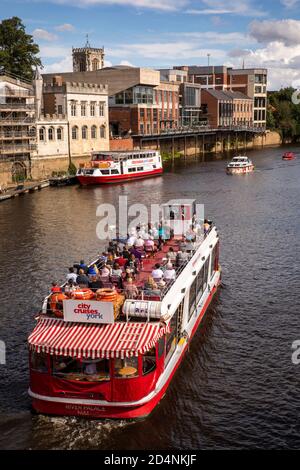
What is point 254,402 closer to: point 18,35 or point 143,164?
point 143,164

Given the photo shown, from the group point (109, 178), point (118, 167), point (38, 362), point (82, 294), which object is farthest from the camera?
point (118, 167)

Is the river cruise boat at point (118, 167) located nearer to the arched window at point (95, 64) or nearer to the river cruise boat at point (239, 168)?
the river cruise boat at point (239, 168)

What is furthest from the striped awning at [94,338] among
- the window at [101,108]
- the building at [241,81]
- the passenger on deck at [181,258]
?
the building at [241,81]

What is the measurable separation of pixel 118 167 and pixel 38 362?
210ft

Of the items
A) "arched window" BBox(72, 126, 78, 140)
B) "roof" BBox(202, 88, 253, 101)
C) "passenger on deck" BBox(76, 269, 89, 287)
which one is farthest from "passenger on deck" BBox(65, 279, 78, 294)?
"roof" BBox(202, 88, 253, 101)

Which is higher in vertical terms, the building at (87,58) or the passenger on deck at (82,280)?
the building at (87,58)

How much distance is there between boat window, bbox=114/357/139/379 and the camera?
18688 millimetres

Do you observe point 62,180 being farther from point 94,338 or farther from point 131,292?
point 94,338

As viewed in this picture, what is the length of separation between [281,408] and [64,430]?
772 cm

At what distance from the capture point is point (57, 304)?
20.1 m

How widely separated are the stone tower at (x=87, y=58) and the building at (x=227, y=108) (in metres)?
43.6

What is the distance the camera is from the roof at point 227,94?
140688mm

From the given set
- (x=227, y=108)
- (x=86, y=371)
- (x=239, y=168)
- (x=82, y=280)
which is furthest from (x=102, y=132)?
(x=86, y=371)

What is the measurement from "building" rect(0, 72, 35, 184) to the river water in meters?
17.2
